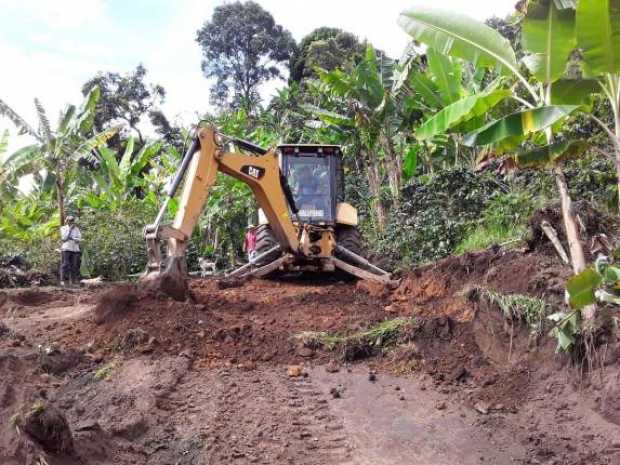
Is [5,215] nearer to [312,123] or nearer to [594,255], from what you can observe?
[312,123]

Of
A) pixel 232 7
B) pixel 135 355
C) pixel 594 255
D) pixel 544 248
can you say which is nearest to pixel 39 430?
pixel 135 355

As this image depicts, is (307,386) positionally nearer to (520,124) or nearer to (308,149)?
(520,124)

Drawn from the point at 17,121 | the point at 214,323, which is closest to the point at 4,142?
the point at 17,121

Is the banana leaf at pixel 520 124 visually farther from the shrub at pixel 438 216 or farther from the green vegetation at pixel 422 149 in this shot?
the shrub at pixel 438 216

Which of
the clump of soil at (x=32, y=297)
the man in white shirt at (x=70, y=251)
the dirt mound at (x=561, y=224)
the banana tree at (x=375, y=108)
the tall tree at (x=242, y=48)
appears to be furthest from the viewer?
the tall tree at (x=242, y=48)

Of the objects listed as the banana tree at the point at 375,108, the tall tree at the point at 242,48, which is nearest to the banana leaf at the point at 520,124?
the banana tree at the point at 375,108

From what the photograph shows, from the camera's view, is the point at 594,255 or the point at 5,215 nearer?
the point at 594,255

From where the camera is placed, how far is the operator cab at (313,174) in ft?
35.2

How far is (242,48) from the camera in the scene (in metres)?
34.9

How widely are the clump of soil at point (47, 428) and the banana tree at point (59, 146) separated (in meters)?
12.5

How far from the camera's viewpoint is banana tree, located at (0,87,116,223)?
14461 millimetres

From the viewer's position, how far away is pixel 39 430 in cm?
316

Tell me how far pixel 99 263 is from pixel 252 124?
29.8 ft

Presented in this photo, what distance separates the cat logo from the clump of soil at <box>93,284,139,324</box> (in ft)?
8.98
